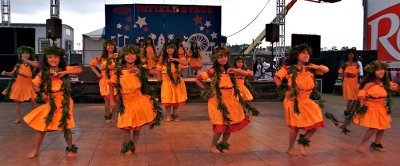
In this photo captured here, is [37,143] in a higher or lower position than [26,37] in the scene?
lower

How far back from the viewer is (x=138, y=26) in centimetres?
1772

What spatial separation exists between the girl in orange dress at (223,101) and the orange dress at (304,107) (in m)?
0.66

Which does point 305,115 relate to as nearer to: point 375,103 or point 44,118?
point 375,103

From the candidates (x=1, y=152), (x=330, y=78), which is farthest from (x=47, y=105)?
(x=330, y=78)

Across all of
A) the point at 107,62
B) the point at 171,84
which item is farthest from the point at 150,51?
the point at 107,62

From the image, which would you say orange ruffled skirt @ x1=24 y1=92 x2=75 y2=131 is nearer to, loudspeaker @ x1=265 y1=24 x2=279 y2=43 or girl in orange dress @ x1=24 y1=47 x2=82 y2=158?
girl in orange dress @ x1=24 y1=47 x2=82 y2=158

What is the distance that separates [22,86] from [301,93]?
6.21 meters

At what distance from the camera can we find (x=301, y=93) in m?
6.20

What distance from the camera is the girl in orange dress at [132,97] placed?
6203 mm

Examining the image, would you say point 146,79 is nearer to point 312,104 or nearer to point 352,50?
point 312,104

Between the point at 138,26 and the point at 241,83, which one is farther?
the point at 138,26

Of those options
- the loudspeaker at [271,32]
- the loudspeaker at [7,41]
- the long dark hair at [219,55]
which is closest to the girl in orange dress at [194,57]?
the loudspeaker at [271,32]

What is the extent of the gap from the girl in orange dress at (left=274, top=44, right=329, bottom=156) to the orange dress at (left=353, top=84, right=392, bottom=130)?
2.69 feet

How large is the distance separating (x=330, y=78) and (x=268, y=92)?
591cm
